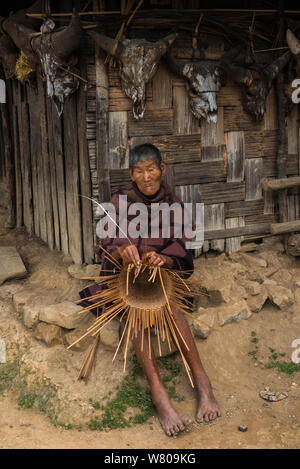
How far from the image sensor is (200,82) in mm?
3959

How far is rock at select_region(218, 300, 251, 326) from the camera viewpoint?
392 centimetres

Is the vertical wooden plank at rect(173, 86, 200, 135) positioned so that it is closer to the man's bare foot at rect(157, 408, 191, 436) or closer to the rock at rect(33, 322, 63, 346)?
the rock at rect(33, 322, 63, 346)

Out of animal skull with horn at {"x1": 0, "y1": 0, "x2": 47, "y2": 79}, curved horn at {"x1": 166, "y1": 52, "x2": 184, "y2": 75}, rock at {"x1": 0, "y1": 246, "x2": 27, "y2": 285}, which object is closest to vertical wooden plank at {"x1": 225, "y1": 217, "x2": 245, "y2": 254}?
curved horn at {"x1": 166, "y1": 52, "x2": 184, "y2": 75}

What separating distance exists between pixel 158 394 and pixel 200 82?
7.62 feet

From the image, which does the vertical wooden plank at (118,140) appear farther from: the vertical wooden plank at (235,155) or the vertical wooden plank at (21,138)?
the vertical wooden plank at (21,138)

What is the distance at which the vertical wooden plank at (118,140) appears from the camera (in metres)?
3.95

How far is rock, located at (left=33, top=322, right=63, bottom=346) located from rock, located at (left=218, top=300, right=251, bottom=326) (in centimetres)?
122

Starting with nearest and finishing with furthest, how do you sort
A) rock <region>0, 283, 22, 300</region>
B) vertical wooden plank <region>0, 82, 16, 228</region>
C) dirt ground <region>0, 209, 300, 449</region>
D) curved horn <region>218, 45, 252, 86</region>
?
dirt ground <region>0, 209, 300, 449</region>, curved horn <region>218, 45, 252, 86</region>, rock <region>0, 283, 22, 300</region>, vertical wooden plank <region>0, 82, 16, 228</region>

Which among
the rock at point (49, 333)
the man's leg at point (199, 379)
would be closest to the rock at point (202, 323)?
the man's leg at point (199, 379)

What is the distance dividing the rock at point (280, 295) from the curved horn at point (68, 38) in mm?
2368

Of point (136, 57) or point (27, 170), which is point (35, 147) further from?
point (136, 57)

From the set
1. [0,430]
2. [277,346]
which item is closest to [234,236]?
[277,346]

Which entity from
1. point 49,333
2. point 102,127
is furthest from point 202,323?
point 102,127

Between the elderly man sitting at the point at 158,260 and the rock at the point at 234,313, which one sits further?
the rock at the point at 234,313
